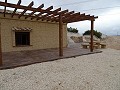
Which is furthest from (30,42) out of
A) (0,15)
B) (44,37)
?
(0,15)

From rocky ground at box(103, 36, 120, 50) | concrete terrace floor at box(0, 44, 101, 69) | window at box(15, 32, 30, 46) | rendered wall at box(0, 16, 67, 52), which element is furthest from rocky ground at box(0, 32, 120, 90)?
rocky ground at box(103, 36, 120, 50)

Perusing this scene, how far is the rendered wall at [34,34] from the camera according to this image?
385 inches

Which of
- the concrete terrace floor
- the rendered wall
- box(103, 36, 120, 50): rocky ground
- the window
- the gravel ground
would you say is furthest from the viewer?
box(103, 36, 120, 50): rocky ground

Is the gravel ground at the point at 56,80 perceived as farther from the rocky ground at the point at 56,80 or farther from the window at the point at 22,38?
the window at the point at 22,38

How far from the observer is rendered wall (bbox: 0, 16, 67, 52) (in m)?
9.79

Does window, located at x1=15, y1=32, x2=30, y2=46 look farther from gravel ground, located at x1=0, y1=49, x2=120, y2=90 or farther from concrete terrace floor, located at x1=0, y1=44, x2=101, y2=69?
gravel ground, located at x1=0, y1=49, x2=120, y2=90

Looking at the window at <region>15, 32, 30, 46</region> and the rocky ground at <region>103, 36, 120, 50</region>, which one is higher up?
the window at <region>15, 32, 30, 46</region>

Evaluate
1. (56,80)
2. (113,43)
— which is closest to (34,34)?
(56,80)

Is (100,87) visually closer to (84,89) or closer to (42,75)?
(84,89)

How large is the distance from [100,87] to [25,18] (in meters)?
8.29

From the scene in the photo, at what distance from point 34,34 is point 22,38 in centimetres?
105

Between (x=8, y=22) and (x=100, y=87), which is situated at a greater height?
(x=8, y=22)

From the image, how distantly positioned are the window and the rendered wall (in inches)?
13.7

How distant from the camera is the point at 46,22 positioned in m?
12.2
